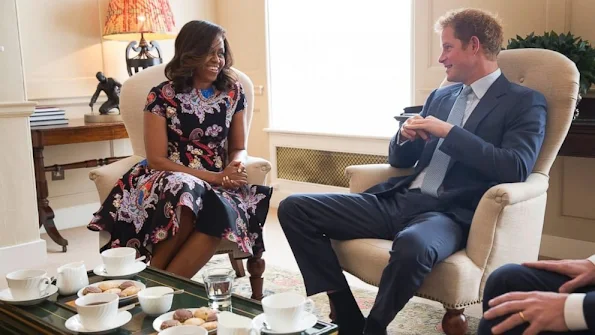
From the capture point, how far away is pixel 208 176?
256cm

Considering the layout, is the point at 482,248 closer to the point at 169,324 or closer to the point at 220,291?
the point at 220,291

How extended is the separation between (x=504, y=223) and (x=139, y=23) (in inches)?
111

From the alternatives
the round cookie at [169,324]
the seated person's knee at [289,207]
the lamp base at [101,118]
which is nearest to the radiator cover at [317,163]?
the lamp base at [101,118]

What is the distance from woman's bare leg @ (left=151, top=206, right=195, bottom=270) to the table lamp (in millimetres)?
2051

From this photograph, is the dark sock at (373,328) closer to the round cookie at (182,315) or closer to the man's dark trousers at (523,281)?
the man's dark trousers at (523,281)

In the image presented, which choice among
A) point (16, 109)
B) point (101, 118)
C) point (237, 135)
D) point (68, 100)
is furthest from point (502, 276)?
point (68, 100)

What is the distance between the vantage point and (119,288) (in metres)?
1.74

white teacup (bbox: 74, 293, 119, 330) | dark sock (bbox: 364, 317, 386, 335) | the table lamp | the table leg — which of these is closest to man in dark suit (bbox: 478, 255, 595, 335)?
dark sock (bbox: 364, 317, 386, 335)

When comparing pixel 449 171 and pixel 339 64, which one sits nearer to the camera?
pixel 449 171

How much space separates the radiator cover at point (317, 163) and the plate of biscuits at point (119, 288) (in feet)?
7.90

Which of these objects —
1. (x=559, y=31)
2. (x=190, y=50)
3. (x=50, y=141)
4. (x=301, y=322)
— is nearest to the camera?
(x=301, y=322)

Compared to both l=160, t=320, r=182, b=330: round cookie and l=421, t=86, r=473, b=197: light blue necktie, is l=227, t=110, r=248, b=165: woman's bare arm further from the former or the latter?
l=160, t=320, r=182, b=330: round cookie

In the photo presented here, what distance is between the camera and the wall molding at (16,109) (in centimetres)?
327

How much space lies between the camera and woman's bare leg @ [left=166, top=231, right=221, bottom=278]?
7.77 feet
